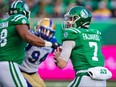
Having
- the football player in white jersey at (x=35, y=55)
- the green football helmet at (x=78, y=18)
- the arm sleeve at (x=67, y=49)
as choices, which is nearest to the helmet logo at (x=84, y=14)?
the green football helmet at (x=78, y=18)

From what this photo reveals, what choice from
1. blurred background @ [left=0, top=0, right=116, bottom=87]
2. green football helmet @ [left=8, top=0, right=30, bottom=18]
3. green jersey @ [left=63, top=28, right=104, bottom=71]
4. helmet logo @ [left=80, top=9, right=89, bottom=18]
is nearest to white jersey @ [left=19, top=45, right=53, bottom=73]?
green football helmet @ [left=8, top=0, right=30, bottom=18]

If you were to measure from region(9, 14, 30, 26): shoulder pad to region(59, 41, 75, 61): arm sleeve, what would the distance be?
2.29 ft

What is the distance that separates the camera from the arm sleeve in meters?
6.98

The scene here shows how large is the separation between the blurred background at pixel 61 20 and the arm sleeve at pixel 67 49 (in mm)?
5180

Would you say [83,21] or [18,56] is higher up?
[83,21]

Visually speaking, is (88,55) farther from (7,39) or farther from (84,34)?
(7,39)

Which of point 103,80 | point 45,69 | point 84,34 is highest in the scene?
point 84,34

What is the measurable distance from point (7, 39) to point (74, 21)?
0.93m

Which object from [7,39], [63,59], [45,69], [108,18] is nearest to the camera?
[63,59]

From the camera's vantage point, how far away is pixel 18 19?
7445 millimetres

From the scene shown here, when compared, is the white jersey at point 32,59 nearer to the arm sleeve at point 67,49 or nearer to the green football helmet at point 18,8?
the green football helmet at point 18,8

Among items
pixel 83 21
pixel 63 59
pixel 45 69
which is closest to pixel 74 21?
pixel 83 21

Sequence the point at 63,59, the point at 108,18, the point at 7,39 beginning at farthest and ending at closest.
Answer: the point at 108,18 < the point at 7,39 < the point at 63,59

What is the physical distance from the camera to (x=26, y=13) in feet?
26.1
